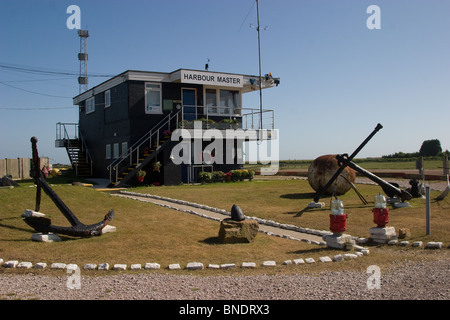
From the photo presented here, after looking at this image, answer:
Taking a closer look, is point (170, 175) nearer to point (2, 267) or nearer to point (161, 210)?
point (161, 210)

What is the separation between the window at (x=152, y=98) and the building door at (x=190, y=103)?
1730 mm

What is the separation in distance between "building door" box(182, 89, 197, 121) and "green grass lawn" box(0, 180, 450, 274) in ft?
34.7

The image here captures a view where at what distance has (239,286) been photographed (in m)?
7.11

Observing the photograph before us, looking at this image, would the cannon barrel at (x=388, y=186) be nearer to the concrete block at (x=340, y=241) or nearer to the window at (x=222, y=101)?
the concrete block at (x=340, y=241)

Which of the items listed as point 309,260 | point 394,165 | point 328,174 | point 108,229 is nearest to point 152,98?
point 328,174

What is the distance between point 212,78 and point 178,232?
716 inches

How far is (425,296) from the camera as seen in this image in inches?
255

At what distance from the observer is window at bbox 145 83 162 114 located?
2717 centimetres

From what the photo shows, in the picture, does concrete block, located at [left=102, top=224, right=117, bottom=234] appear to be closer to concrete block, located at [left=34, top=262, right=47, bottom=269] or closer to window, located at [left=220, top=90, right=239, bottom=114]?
concrete block, located at [left=34, top=262, right=47, bottom=269]

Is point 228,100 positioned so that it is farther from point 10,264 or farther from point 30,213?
point 10,264

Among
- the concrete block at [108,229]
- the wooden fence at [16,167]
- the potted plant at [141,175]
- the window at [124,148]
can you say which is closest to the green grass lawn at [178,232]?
the concrete block at [108,229]

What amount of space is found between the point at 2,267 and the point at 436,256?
9.10 m

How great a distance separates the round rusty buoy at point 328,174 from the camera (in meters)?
18.6

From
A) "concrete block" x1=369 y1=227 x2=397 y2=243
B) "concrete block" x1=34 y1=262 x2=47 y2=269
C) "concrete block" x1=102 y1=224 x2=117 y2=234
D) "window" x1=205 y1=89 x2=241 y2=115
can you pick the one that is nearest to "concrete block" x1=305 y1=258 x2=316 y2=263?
"concrete block" x1=369 y1=227 x2=397 y2=243
